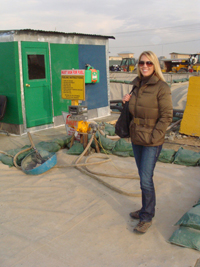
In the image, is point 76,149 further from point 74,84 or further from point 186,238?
point 186,238

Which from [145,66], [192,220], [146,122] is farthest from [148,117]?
[192,220]

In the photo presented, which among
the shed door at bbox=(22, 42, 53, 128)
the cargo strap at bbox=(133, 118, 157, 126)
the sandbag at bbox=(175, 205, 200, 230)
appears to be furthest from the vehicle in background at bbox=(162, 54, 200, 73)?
the sandbag at bbox=(175, 205, 200, 230)

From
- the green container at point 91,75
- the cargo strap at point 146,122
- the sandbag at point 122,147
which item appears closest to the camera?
the cargo strap at point 146,122

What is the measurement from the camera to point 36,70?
782 cm

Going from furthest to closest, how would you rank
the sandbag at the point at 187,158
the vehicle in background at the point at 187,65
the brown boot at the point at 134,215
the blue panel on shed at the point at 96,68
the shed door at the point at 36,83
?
the vehicle in background at the point at 187,65
the blue panel on shed at the point at 96,68
the shed door at the point at 36,83
the sandbag at the point at 187,158
the brown boot at the point at 134,215

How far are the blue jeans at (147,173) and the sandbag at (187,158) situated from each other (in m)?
2.27

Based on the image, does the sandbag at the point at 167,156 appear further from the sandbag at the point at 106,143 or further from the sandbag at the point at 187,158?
the sandbag at the point at 106,143

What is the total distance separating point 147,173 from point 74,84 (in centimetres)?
375

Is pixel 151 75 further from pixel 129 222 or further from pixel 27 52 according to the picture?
pixel 27 52

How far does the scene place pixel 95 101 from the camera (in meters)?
9.62

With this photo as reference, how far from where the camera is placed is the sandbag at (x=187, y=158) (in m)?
5.24

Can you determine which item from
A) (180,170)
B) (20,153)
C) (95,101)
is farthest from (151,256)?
(95,101)

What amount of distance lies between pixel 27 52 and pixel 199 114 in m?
4.82

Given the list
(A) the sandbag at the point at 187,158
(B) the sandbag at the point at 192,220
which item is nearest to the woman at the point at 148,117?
(B) the sandbag at the point at 192,220
